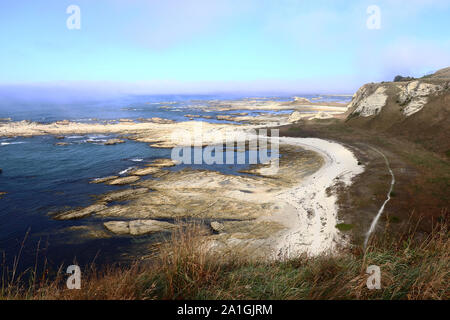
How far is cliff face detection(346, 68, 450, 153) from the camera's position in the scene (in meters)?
33.3

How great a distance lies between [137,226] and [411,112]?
46.9m

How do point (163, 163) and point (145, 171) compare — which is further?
point (163, 163)

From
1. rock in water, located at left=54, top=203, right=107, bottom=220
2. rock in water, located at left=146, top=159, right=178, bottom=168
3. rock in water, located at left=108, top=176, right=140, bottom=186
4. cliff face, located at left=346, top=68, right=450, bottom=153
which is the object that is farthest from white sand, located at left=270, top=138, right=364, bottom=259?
rock in water, located at left=146, top=159, right=178, bottom=168

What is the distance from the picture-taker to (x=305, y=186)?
23.3 meters

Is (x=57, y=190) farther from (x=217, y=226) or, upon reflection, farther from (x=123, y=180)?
(x=217, y=226)

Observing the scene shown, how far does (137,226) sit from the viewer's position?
54.2 ft

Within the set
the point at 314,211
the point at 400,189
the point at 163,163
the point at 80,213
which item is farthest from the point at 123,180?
the point at 400,189

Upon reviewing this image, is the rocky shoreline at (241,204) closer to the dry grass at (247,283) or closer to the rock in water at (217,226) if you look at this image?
the rock in water at (217,226)

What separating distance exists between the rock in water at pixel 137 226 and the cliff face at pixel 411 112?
33.5 meters

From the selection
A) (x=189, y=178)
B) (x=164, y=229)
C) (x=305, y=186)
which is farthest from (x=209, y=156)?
(x=164, y=229)

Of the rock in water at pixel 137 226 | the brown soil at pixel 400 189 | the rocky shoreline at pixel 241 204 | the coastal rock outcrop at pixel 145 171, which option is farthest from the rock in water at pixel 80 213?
the brown soil at pixel 400 189

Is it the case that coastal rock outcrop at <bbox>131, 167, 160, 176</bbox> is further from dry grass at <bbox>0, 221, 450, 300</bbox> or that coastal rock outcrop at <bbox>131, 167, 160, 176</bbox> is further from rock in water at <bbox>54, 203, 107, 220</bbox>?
dry grass at <bbox>0, 221, 450, 300</bbox>

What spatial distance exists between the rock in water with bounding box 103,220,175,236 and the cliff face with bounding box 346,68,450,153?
33529 millimetres

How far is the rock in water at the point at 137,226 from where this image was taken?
16172mm
